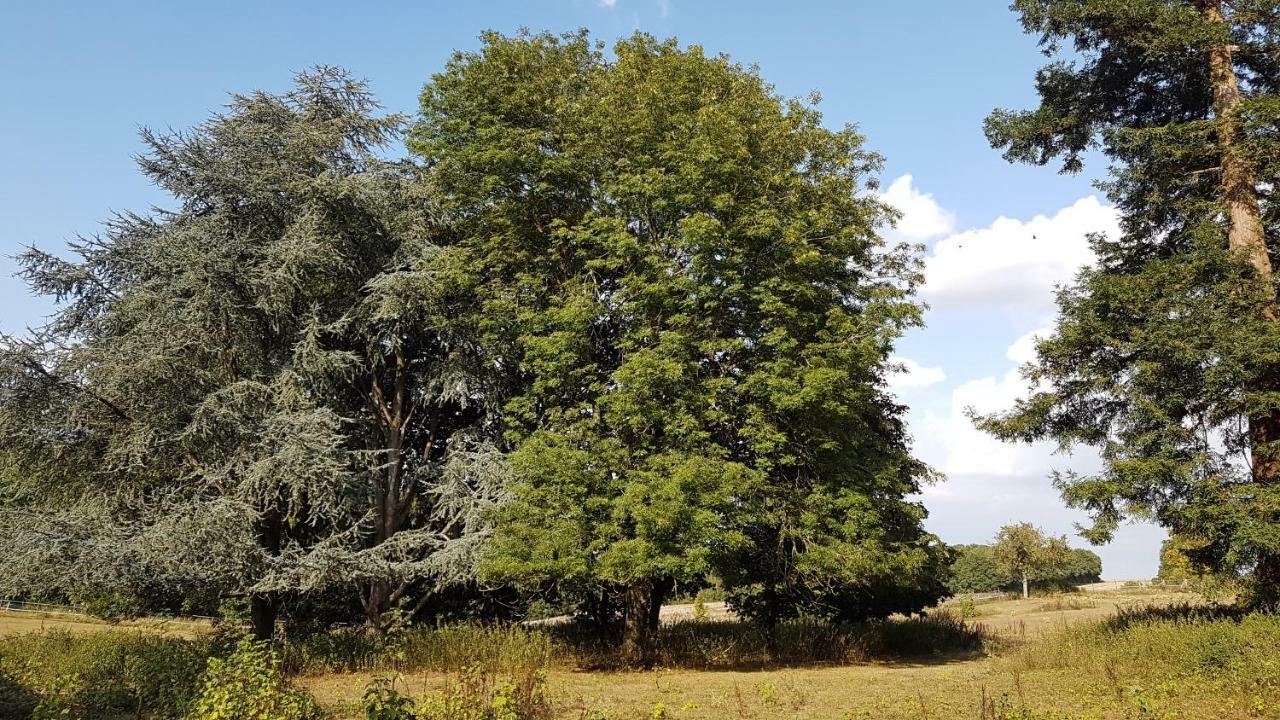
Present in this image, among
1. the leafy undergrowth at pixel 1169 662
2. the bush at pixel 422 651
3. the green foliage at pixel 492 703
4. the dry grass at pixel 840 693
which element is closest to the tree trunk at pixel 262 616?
the bush at pixel 422 651

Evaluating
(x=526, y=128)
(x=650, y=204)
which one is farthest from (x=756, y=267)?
(x=526, y=128)

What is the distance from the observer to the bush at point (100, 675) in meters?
9.80

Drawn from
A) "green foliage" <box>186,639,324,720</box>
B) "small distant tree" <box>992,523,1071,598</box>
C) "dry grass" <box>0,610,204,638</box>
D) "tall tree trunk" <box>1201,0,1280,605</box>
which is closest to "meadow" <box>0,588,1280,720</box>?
"green foliage" <box>186,639,324,720</box>

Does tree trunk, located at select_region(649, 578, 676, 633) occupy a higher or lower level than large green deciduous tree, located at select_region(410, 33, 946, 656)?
lower

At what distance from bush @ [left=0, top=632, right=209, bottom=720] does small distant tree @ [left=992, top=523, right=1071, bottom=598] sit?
135 feet

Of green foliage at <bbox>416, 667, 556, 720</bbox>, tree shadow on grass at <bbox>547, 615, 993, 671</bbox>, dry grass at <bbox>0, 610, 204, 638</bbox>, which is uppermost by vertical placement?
green foliage at <bbox>416, 667, 556, 720</bbox>

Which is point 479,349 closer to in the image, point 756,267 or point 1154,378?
point 756,267

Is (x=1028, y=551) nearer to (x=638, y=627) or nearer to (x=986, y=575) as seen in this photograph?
(x=986, y=575)

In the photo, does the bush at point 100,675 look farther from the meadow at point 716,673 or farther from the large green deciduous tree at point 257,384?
the large green deciduous tree at point 257,384

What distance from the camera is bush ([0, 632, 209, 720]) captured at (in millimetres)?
9805

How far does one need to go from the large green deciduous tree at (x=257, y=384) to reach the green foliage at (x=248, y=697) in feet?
20.5

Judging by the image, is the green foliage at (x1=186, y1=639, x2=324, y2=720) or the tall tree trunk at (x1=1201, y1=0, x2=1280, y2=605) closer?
the green foliage at (x1=186, y1=639, x2=324, y2=720)

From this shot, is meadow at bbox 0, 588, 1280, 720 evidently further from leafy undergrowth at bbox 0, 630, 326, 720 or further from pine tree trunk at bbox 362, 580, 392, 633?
pine tree trunk at bbox 362, 580, 392, 633

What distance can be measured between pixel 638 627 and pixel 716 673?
6.60 feet
